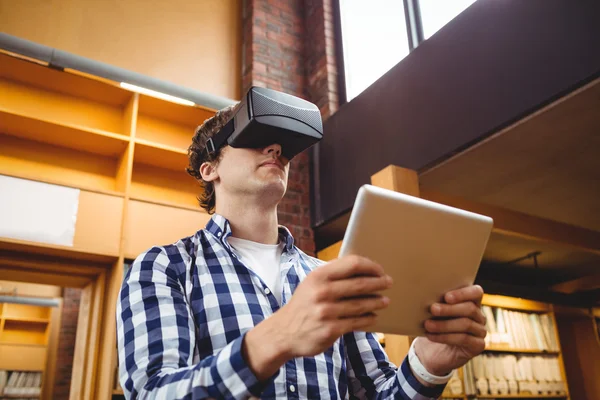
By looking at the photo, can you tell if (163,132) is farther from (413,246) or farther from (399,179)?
(413,246)

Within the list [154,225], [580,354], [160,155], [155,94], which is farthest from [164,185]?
[580,354]

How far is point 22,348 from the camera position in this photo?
5.43 metres

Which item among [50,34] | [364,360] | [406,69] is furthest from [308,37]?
[364,360]

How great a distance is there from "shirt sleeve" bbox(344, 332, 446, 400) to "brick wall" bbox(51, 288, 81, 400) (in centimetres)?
466

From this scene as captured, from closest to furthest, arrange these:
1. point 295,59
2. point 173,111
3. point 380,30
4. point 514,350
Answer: point 173,111
point 380,30
point 295,59
point 514,350

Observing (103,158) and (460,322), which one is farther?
(103,158)

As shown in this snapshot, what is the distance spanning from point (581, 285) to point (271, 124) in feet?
18.9

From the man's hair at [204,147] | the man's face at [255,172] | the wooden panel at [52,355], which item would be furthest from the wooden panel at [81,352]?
the wooden panel at [52,355]

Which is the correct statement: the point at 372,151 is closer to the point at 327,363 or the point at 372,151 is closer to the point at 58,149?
the point at 58,149

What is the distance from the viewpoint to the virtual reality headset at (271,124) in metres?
1.34

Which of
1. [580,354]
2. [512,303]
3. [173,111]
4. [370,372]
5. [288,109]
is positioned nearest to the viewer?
[370,372]

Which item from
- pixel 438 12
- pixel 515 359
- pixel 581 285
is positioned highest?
pixel 438 12

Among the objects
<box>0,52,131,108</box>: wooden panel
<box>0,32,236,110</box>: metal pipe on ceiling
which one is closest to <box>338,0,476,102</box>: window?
<box>0,32,236,110</box>: metal pipe on ceiling

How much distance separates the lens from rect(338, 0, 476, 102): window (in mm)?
3289
